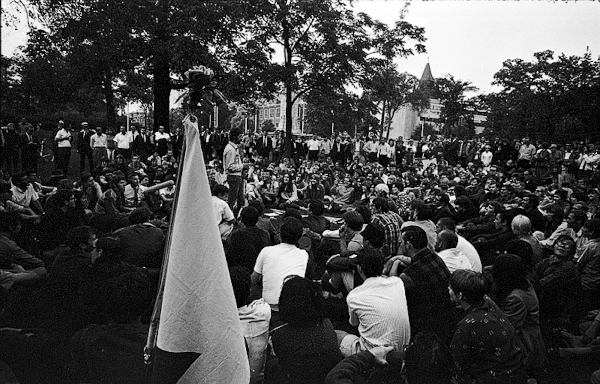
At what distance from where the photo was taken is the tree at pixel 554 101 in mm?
23859

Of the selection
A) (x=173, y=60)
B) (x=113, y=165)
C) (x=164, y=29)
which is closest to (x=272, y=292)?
(x=113, y=165)

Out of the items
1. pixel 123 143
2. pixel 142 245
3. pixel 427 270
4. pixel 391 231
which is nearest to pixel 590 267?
pixel 391 231

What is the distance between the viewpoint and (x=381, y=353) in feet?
11.8

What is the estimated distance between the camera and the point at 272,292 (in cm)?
456

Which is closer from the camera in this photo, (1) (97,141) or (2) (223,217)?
(2) (223,217)

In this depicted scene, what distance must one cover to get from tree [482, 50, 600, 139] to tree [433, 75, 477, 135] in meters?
8.91

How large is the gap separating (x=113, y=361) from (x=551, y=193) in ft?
35.9

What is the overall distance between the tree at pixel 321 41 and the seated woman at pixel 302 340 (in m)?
17.5

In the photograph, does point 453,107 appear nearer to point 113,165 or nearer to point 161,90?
point 161,90

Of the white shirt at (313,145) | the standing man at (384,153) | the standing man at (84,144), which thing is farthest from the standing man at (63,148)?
the standing man at (384,153)

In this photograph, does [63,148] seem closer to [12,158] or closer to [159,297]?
[12,158]

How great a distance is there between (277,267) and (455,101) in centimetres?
4364

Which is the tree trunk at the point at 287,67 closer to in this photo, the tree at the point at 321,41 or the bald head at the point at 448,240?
the tree at the point at 321,41

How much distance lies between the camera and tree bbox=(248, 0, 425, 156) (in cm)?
2003
